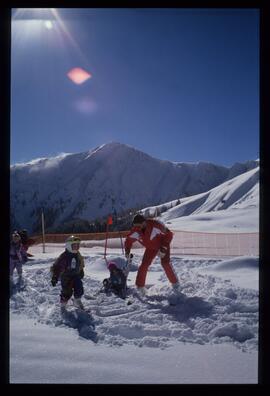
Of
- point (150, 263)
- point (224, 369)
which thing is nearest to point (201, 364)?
point (224, 369)

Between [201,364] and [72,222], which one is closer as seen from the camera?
[201,364]

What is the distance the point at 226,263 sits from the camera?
242 cm

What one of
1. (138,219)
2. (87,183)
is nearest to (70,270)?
(138,219)

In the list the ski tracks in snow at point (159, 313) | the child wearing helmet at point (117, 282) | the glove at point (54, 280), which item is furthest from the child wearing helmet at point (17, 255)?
the child wearing helmet at point (117, 282)

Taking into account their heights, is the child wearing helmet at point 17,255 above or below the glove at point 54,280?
above

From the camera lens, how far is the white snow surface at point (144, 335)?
1637 millimetres

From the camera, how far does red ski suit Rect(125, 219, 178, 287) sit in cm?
221

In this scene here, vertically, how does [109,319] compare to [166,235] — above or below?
below

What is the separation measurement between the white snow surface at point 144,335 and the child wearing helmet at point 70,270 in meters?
0.11

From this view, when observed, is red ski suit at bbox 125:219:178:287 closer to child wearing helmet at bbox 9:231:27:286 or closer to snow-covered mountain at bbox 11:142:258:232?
snow-covered mountain at bbox 11:142:258:232

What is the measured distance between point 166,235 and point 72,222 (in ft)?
4.73

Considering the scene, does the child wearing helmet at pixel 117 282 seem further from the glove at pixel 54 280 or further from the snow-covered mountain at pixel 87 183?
the snow-covered mountain at pixel 87 183

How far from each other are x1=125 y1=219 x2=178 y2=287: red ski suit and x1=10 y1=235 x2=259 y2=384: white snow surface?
0.07 metres
